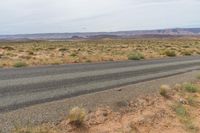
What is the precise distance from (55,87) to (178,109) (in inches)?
199

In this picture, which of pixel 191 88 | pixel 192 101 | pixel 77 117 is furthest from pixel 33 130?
pixel 191 88

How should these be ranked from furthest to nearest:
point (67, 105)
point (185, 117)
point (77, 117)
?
1. point (185, 117)
2. point (67, 105)
3. point (77, 117)

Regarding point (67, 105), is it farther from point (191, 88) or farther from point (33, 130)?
point (191, 88)

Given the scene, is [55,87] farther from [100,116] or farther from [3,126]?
[3,126]

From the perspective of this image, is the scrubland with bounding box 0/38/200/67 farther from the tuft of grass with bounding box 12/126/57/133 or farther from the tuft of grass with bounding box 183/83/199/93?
the tuft of grass with bounding box 12/126/57/133

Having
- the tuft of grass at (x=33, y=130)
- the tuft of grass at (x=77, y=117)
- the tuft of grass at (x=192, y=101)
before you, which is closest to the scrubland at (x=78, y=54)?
the tuft of grass at (x=192, y=101)

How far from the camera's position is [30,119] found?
8945 mm

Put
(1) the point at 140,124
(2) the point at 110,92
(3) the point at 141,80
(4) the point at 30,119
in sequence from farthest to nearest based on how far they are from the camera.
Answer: (3) the point at 141,80 < (2) the point at 110,92 < (1) the point at 140,124 < (4) the point at 30,119

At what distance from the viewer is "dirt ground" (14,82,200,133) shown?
8703mm

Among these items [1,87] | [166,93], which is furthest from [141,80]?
[1,87]

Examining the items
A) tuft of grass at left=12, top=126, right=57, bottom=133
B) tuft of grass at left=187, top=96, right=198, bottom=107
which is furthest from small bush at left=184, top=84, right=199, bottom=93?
tuft of grass at left=12, top=126, right=57, bottom=133

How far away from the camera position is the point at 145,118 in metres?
10.3

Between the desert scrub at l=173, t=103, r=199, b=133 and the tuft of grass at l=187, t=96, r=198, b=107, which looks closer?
the desert scrub at l=173, t=103, r=199, b=133

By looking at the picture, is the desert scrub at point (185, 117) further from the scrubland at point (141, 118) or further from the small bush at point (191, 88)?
the small bush at point (191, 88)
